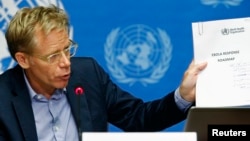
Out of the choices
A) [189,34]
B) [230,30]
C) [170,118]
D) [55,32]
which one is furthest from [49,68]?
[189,34]

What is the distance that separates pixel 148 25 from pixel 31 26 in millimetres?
988

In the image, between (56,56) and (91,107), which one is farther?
(91,107)

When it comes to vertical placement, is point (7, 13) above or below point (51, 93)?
above

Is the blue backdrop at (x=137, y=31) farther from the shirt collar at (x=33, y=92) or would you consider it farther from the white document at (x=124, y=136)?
the white document at (x=124, y=136)

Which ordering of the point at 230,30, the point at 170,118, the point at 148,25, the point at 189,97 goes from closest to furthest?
the point at 230,30 < the point at 189,97 < the point at 170,118 < the point at 148,25

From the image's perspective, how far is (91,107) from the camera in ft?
8.14

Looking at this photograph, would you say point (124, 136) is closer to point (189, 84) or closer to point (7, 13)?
point (189, 84)

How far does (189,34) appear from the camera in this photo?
3.12 meters

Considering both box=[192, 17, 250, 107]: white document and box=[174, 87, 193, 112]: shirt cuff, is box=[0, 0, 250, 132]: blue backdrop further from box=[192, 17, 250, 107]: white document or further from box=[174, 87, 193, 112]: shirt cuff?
box=[192, 17, 250, 107]: white document

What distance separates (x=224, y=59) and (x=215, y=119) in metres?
0.31

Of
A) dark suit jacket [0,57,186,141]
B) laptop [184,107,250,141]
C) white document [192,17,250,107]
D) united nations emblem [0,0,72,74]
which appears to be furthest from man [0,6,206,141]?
united nations emblem [0,0,72,74]

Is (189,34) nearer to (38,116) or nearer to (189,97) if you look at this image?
(189,97)

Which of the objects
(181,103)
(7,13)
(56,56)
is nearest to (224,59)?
(181,103)

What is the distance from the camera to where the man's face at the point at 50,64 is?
230 centimetres
